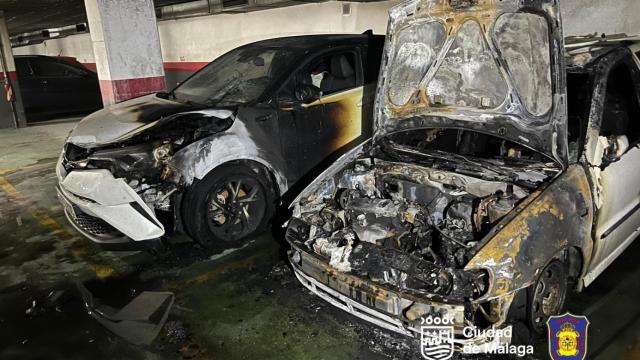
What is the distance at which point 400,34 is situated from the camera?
3.36 metres

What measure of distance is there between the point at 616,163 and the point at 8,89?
1191cm

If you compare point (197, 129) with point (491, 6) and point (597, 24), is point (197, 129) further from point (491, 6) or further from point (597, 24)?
point (597, 24)

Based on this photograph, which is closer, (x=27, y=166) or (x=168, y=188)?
(x=168, y=188)

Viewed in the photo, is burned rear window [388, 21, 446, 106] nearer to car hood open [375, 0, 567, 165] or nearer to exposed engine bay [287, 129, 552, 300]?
car hood open [375, 0, 567, 165]

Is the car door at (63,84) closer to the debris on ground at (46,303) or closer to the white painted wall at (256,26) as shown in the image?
the white painted wall at (256,26)

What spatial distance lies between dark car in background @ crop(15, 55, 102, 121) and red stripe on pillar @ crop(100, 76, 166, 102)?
197 inches

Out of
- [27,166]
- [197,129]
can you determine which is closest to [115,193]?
[197,129]

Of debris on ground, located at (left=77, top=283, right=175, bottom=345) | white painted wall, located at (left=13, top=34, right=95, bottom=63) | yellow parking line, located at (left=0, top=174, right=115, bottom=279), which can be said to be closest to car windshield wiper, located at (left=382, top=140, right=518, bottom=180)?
debris on ground, located at (left=77, top=283, right=175, bottom=345)

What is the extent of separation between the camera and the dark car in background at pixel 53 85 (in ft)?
37.0

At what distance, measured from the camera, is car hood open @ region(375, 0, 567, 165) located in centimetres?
262

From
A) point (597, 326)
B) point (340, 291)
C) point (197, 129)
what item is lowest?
point (597, 326)

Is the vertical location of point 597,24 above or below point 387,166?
above

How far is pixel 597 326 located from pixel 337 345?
1649 millimetres

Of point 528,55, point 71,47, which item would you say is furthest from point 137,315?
point 71,47
